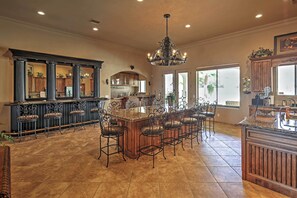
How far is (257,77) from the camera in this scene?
5.50 m

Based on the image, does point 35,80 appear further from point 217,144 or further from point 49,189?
point 217,144

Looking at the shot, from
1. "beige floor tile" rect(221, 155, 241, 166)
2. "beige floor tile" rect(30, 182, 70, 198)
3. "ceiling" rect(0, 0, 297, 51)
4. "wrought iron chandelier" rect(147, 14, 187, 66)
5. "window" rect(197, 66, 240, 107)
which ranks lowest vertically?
"beige floor tile" rect(30, 182, 70, 198)

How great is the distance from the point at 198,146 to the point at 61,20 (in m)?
5.41

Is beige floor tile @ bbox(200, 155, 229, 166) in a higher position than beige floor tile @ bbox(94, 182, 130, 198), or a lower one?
higher

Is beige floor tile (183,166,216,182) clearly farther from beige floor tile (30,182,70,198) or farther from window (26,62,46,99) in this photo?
window (26,62,46,99)

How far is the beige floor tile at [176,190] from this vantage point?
2.28 metres

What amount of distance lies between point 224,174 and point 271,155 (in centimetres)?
83

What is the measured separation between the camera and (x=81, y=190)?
239 cm

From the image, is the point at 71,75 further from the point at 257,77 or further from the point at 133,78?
the point at 257,77

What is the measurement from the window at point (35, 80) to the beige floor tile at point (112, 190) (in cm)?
454

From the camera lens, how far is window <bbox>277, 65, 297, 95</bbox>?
518 centimetres

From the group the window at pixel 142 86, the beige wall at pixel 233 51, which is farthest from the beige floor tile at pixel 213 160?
the window at pixel 142 86

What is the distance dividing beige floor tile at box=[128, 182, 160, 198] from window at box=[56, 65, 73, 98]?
15.9ft

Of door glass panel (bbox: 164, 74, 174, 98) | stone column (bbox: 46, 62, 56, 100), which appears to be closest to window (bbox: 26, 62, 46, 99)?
stone column (bbox: 46, 62, 56, 100)
